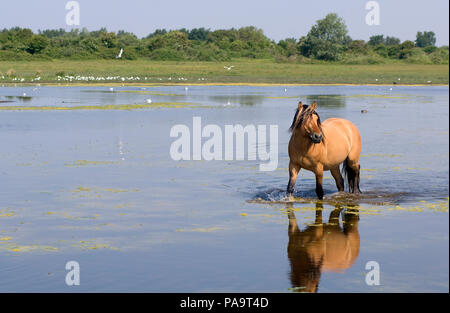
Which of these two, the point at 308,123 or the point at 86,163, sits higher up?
the point at 308,123

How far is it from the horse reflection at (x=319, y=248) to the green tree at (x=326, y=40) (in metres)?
→ 110

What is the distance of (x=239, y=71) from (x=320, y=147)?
86949 millimetres

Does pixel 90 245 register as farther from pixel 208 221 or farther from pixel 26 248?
pixel 208 221

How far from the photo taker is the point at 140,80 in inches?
3563

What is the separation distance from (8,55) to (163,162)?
90.4 m

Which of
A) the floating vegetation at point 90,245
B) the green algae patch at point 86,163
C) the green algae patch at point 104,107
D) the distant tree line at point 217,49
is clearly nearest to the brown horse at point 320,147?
the floating vegetation at point 90,245

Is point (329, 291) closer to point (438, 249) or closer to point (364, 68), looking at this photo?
point (438, 249)

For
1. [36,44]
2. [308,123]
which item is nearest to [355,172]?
[308,123]

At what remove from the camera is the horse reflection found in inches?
405

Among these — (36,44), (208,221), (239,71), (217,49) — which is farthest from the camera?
(217,49)

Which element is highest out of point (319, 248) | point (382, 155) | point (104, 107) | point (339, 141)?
point (339, 141)

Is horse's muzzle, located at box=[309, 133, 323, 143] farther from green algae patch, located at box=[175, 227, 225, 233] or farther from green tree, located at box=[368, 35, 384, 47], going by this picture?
green tree, located at box=[368, 35, 384, 47]

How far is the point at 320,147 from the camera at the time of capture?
15406 mm
